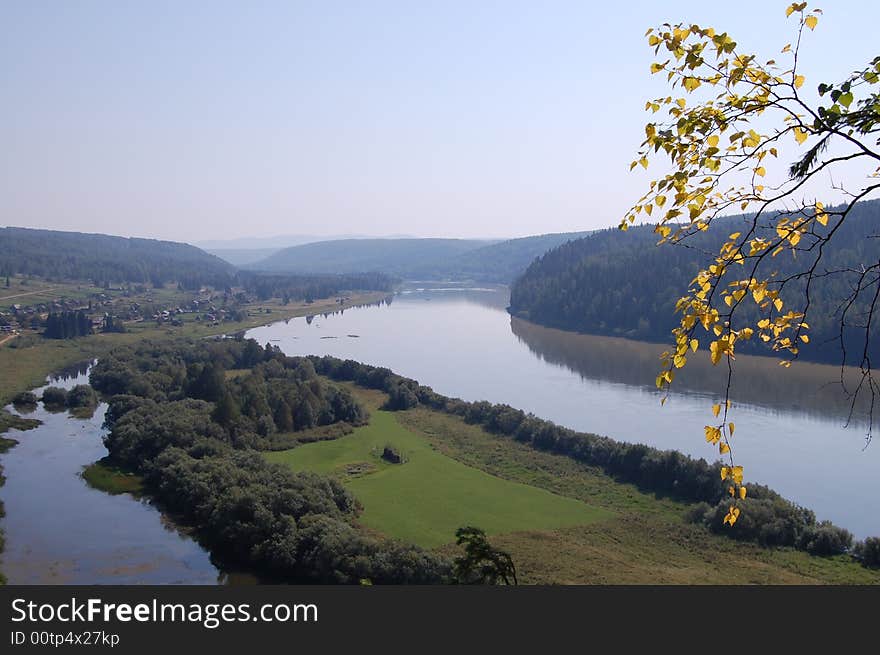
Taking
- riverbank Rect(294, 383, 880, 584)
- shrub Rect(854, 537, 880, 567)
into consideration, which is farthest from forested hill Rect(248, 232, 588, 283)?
shrub Rect(854, 537, 880, 567)

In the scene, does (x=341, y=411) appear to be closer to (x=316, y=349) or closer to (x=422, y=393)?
(x=422, y=393)

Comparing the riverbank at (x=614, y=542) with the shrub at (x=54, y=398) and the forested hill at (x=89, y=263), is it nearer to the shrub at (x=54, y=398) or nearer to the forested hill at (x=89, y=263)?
the shrub at (x=54, y=398)

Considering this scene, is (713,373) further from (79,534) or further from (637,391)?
(79,534)

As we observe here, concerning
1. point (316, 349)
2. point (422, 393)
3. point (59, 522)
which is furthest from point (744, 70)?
point (316, 349)

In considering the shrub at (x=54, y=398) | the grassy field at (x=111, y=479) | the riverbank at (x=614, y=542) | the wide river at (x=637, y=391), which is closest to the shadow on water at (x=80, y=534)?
the grassy field at (x=111, y=479)

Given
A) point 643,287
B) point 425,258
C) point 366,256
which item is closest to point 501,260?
point 425,258
